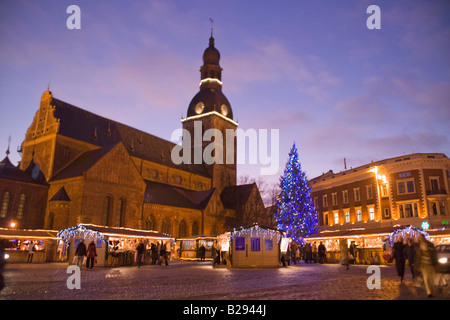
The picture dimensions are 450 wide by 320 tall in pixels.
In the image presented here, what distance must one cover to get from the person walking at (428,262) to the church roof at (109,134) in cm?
3848

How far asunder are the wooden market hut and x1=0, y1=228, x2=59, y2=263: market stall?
15.9m

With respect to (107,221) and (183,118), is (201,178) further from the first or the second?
(107,221)

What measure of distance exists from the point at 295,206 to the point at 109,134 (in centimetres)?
2694

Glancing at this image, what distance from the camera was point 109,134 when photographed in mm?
48625

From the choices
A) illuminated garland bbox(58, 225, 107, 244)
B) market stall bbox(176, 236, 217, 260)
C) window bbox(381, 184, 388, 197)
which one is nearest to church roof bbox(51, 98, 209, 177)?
market stall bbox(176, 236, 217, 260)

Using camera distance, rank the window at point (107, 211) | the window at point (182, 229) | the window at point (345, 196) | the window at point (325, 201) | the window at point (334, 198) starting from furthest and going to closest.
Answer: the window at point (325, 201) < the window at point (334, 198) < the window at point (182, 229) < the window at point (345, 196) < the window at point (107, 211)

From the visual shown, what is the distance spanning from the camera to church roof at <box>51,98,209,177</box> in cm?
4334

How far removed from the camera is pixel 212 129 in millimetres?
65812

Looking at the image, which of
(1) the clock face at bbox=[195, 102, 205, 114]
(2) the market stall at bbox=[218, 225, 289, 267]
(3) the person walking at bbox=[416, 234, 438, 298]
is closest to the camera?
(3) the person walking at bbox=[416, 234, 438, 298]

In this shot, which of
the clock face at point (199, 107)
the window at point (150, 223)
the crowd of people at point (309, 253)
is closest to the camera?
the crowd of people at point (309, 253)

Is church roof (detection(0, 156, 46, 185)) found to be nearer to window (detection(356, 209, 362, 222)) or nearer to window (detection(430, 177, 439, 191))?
window (detection(356, 209, 362, 222))

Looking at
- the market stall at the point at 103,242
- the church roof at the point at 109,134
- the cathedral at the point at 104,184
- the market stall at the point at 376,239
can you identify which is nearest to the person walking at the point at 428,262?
the market stall at the point at 376,239

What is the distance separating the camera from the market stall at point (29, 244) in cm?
2856

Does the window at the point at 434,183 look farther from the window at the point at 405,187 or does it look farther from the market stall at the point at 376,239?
the market stall at the point at 376,239
